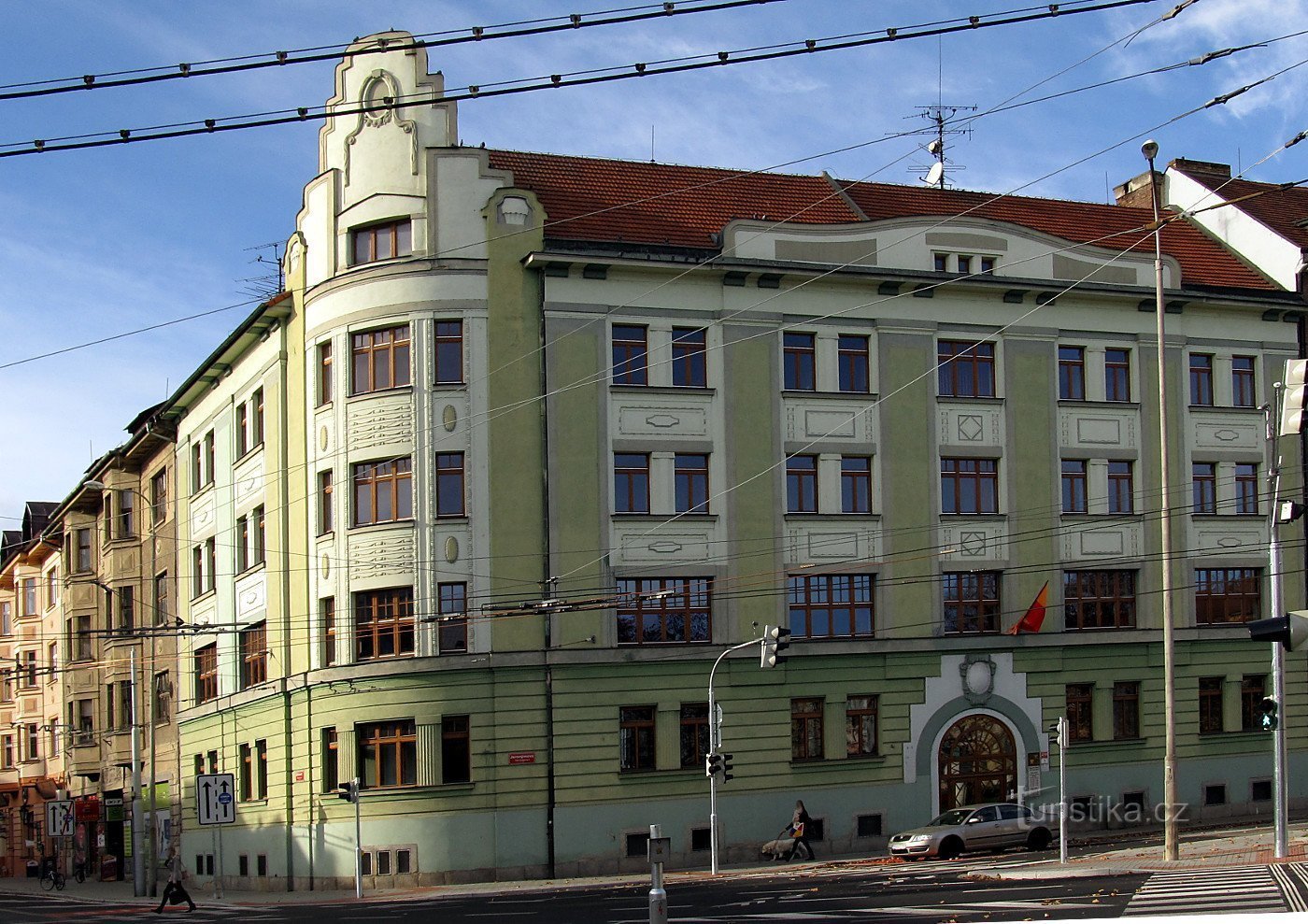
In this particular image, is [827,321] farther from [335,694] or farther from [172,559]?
[172,559]

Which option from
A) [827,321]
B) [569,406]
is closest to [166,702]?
[569,406]

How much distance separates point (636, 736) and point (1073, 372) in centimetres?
1670

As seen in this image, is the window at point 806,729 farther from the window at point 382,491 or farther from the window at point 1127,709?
the window at point 382,491

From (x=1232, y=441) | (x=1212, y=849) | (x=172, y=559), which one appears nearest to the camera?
(x=1212, y=849)

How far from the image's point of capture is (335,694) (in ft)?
→ 144

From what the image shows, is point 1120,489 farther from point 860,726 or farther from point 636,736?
point 636,736

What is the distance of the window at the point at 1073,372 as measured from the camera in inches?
1924

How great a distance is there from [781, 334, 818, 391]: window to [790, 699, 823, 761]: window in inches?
332

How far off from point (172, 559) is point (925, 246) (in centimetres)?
2958

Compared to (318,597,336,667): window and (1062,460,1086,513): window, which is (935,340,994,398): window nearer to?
(1062,460,1086,513): window

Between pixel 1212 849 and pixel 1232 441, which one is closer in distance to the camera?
pixel 1212 849

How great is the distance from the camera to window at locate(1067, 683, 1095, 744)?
47594 millimetres

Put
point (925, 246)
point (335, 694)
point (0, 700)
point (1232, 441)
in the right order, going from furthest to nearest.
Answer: point (0, 700) → point (1232, 441) → point (925, 246) → point (335, 694)

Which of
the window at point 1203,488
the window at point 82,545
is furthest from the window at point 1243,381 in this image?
the window at point 82,545
